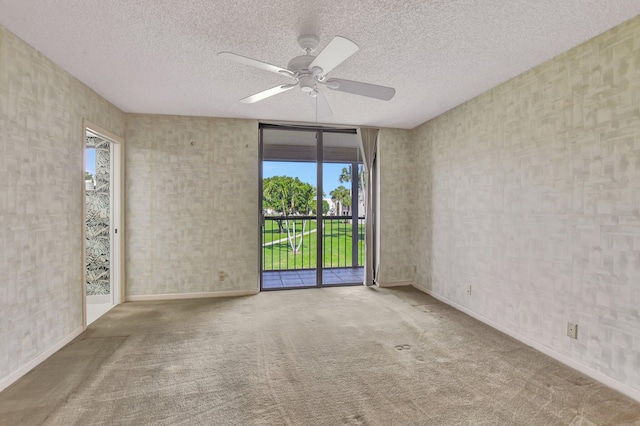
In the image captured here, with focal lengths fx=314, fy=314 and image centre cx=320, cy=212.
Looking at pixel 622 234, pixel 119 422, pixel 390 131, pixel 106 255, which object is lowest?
pixel 119 422

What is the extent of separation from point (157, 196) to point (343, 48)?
133 inches

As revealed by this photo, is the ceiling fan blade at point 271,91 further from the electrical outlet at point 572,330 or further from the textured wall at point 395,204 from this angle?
the electrical outlet at point 572,330

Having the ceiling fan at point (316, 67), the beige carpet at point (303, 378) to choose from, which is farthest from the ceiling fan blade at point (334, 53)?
the beige carpet at point (303, 378)

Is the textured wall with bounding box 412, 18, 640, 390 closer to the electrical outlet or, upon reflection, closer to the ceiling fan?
the electrical outlet

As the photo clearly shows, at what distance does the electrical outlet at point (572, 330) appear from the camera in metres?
2.38

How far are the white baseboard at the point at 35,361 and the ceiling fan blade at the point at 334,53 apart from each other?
9.73 feet

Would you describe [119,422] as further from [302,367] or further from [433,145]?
[433,145]

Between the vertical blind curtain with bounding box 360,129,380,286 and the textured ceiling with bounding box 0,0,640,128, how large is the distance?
5.02 ft

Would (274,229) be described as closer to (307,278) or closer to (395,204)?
(307,278)

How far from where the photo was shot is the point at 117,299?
3980 mm

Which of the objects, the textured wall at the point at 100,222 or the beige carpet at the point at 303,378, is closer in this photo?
the beige carpet at the point at 303,378

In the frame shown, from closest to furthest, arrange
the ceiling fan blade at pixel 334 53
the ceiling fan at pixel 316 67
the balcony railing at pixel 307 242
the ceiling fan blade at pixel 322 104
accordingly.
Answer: the ceiling fan blade at pixel 334 53, the ceiling fan at pixel 316 67, the ceiling fan blade at pixel 322 104, the balcony railing at pixel 307 242

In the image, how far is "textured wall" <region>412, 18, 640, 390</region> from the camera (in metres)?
2.07

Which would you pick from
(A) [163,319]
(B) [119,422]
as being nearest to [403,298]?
(A) [163,319]
